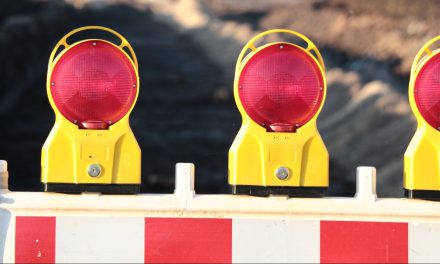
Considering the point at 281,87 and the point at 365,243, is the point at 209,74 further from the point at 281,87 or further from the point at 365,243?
the point at 365,243

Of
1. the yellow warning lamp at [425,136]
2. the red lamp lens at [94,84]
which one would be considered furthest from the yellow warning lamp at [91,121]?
the yellow warning lamp at [425,136]

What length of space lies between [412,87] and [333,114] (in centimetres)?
57

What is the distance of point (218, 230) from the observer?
3.49 metres

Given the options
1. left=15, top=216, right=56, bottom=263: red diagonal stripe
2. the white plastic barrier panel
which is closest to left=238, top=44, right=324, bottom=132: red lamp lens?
the white plastic barrier panel

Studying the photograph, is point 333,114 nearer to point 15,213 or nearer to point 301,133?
point 301,133

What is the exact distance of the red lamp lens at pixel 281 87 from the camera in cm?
357

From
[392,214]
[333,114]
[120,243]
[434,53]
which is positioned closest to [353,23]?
[333,114]

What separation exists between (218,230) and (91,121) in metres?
0.50

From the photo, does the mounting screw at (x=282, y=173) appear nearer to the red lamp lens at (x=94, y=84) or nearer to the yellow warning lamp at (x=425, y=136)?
the yellow warning lamp at (x=425, y=136)

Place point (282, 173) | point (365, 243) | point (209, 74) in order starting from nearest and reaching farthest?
point (365, 243)
point (282, 173)
point (209, 74)

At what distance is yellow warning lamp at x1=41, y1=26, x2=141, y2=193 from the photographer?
11.8ft

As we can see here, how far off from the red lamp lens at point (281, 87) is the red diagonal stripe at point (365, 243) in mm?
344

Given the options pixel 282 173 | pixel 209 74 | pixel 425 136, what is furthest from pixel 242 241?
pixel 209 74

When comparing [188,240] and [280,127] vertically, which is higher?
[280,127]
